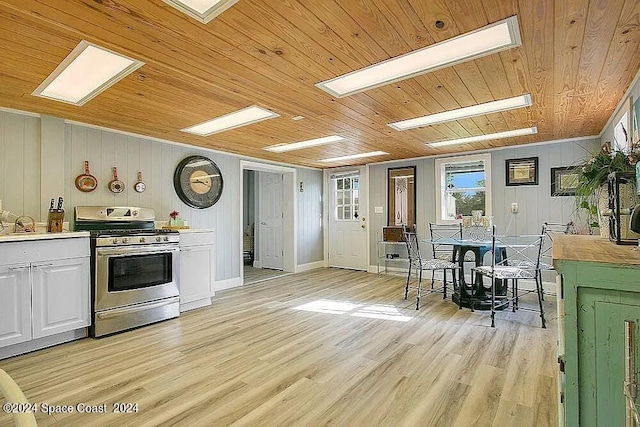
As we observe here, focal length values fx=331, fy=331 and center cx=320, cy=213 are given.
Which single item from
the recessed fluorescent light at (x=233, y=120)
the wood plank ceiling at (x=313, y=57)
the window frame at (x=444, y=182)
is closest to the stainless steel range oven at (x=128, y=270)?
the wood plank ceiling at (x=313, y=57)

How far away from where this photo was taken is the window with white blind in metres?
6.99

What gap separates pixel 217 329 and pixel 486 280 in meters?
4.01

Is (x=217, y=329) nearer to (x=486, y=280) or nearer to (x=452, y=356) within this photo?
(x=452, y=356)

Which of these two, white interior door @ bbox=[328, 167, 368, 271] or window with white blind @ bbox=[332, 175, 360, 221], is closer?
white interior door @ bbox=[328, 167, 368, 271]

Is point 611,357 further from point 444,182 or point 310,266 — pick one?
point 310,266

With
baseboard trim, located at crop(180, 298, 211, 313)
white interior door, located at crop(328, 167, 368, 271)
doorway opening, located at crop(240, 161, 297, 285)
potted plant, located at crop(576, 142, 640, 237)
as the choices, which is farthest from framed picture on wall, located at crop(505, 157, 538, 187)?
baseboard trim, located at crop(180, 298, 211, 313)

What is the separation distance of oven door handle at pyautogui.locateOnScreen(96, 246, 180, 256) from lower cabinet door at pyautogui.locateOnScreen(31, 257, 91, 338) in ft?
0.50

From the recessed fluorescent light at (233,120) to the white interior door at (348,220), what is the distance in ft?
11.5

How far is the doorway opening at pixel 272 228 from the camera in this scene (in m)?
6.68

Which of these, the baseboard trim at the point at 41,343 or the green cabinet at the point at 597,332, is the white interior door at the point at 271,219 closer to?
the baseboard trim at the point at 41,343

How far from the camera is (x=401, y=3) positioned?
1.63m

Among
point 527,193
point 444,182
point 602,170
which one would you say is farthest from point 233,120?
point 527,193

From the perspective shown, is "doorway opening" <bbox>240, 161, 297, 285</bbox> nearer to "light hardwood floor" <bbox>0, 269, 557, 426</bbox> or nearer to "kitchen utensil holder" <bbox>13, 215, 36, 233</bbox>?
"light hardwood floor" <bbox>0, 269, 557, 426</bbox>

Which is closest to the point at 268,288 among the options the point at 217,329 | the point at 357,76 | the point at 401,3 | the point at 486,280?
the point at 217,329
